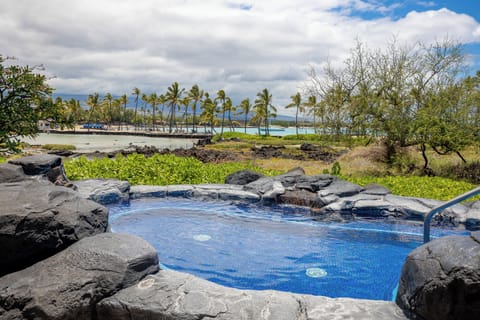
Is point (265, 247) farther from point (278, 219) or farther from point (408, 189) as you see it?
point (408, 189)

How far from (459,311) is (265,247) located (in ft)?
13.8

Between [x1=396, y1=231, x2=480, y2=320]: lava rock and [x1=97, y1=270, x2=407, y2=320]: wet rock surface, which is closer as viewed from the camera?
[x1=396, y1=231, x2=480, y2=320]: lava rock

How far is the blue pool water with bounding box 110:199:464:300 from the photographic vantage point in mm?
5773

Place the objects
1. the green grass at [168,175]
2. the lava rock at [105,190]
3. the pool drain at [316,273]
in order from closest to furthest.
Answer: the pool drain at [316,273], the lava rock at [105,190], the green grass at [168,175]

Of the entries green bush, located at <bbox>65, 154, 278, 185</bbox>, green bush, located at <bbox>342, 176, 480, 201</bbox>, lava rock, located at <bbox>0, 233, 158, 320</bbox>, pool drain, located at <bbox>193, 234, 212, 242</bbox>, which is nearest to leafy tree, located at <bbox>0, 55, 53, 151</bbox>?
lava rock, located at <bbox>0, 233, 158, 320</bbox>

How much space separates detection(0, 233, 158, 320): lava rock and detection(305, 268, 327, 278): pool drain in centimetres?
269

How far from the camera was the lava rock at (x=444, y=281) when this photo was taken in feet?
11.0

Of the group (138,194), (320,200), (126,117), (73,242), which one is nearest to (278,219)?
(320,200)

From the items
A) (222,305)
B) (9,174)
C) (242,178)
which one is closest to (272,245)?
(222,305)

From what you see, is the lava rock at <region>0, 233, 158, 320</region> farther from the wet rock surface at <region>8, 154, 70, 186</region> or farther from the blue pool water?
the wet rock surface at <region>8, 154, 70, 186</region>

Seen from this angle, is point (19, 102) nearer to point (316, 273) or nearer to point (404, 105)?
point (316, 273)

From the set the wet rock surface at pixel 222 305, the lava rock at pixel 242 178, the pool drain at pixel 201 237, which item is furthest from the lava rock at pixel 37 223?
the lava rock at pixel 242 178

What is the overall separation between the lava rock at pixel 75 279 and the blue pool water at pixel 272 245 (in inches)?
72.7

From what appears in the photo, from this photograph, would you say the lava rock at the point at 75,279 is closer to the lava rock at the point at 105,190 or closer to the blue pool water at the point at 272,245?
the blue pool water at the point at 272,245
